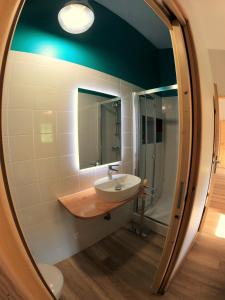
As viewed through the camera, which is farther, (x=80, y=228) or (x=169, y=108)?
(x=169, y=108)

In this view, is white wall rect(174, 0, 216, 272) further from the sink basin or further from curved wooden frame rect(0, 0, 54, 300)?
curved wooden frame rect(0, 0, 54, 300)

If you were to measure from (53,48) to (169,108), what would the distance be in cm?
205

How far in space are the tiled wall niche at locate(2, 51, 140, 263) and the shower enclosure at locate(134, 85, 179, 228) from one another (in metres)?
0.90

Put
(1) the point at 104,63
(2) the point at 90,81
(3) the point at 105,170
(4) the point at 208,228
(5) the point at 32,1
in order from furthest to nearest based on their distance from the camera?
(4) the point at 208,228, (3) the point at 105,170, (1) the point at 104,63, (2) the point at 90,81, (5) the point at 32,1

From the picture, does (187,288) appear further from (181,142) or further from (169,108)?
(169,108)

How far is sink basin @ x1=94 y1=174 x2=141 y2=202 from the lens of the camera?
1.43 meters

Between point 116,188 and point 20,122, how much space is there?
1.16m

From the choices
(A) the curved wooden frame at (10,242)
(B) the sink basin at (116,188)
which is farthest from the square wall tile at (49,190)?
(A) the curved wooden frame at (10,242)

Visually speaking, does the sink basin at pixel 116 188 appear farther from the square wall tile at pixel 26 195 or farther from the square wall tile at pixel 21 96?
the square wall tile at pixel 21 96

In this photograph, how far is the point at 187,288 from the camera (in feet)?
4.18

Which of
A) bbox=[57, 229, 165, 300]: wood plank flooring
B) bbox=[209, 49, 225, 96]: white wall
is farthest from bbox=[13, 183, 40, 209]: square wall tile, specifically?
bbox=[209, 49, 225, 96]: white wall

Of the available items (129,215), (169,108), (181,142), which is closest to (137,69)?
(169,108)

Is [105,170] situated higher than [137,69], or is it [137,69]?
[137,69]

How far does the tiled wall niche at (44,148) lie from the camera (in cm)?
115
